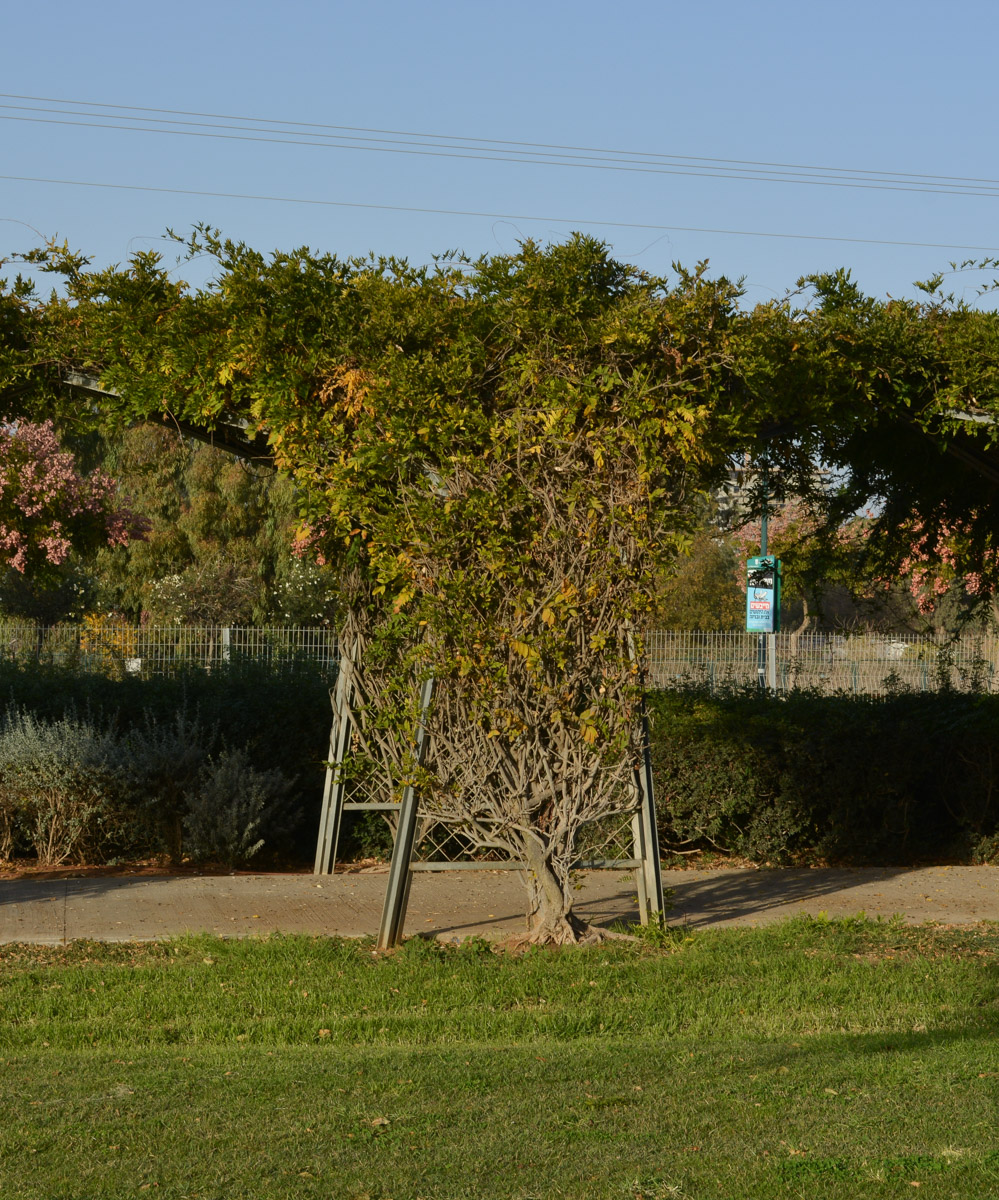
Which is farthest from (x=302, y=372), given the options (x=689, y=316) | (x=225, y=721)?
(x=225, y=721)

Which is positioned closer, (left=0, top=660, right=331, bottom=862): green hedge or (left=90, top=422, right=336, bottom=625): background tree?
(left=0, top=660, right=331, bottom=862): green hedge

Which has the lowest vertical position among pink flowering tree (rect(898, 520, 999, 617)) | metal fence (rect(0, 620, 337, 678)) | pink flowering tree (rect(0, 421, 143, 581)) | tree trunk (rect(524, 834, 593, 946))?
tree trunk (rect(524, 834, 593, 946))

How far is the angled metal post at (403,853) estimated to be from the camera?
6.77 m

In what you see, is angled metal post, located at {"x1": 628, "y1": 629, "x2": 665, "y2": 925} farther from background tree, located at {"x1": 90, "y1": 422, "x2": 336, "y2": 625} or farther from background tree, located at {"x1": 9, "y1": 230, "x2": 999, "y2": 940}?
background tree, located at {"x1": 90, "y1": 422, "x2": 336, "y2": 625}

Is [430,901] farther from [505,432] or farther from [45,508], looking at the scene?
[45,508]

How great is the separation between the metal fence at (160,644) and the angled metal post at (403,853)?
6393 millimetres

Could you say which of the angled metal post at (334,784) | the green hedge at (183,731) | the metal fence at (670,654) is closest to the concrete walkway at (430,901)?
the angled metal post at (334,784)

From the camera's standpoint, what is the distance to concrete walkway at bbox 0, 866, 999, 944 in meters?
7.34

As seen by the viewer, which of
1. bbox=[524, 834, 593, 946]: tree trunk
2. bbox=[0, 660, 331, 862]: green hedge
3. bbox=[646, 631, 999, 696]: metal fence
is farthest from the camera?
bbox=[646, 631, 999, 696]: metal fence

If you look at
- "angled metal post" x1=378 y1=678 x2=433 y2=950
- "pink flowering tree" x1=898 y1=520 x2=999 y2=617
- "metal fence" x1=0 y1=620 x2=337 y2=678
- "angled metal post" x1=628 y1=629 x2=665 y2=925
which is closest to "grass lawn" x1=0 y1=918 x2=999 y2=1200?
"angled metal post" x1=378 y1=678 x2=433 y2=950

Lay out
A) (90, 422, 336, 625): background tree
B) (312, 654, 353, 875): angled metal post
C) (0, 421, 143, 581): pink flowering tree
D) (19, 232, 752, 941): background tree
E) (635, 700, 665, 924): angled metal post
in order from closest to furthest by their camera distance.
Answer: (19, 232, 752, 941): background tree
(635, 700, 665, 924): angled metal post
(0, 421, 143, 581): pink flowering tree
(312, 654, 353, 875): angled metal post
(90, 422, 336, 625): background tree

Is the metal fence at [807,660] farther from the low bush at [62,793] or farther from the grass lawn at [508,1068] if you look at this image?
the grass lawn at [508,1068]

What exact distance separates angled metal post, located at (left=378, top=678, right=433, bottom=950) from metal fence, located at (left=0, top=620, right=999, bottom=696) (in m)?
5.17

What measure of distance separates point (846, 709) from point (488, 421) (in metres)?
5.34
